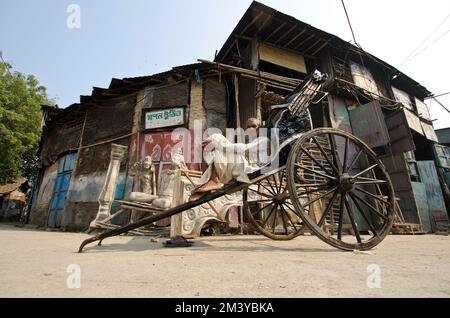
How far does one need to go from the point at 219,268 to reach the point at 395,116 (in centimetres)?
1052

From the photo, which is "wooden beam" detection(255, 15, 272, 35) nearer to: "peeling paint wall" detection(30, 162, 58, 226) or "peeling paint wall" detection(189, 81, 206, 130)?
"peeling paint wall" detection(189, 81, 206, 130)

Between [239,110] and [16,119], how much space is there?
533 inches

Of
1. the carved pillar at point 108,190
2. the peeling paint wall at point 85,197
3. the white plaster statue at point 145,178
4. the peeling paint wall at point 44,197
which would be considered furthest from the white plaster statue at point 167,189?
the peeling paint wall at point 44,197

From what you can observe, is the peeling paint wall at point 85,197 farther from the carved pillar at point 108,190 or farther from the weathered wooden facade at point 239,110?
the carved pillar at point 108,190

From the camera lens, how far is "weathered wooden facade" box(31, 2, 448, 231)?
8.23m

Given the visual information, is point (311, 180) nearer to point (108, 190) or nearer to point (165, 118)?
point (108, 190)

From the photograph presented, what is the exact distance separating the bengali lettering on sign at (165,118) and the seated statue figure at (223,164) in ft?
19.3

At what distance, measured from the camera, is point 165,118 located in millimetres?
8414

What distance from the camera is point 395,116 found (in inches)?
345

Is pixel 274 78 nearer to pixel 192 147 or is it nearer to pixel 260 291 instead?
pixel 192 147

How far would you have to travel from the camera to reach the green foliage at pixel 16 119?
1214 centimetres

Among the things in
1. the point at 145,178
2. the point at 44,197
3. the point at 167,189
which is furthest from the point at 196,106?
the point at 44,197

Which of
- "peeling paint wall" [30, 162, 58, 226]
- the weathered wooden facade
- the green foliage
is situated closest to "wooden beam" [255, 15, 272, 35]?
the weathered wooden facade

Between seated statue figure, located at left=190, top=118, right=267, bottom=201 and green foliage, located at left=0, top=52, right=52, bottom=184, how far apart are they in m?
15.1
